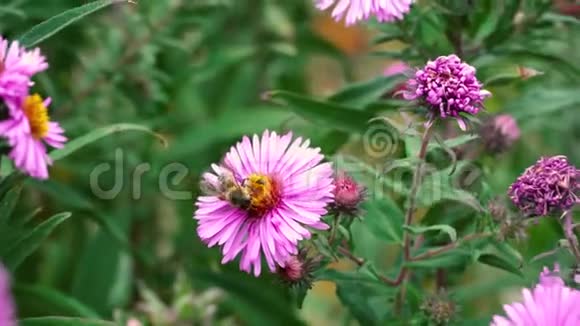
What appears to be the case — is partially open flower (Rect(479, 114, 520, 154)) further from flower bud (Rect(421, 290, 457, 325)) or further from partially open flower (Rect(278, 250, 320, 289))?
partially open flower (Rect(278, 250, 320, 289))

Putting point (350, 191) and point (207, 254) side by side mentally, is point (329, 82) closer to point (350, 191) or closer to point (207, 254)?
point (207, 254)

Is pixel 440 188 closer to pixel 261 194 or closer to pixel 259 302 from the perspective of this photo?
pixel 261 194

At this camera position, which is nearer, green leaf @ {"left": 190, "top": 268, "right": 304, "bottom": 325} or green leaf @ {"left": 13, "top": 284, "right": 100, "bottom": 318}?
green leaf @ {"left": 13, "top": 284, "right": 100, "bottom": 318}

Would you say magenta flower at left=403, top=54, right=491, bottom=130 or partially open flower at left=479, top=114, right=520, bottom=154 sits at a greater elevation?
partially open flower at left=479, top=114, right=520, bottom=154

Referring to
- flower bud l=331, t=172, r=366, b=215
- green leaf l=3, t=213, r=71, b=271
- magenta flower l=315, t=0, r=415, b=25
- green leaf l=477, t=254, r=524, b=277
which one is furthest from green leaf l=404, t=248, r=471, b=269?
green leaf l=3, t=213, r=71, b=271

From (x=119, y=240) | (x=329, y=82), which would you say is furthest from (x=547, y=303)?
(x=329, y=82)

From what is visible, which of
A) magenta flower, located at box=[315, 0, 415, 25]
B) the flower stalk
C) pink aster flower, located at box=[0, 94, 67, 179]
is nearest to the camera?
pink aster flower, located at box=[0, 94, 67, 179]

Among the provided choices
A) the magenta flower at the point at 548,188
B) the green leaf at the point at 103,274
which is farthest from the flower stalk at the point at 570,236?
the green leaf at the point at 103,274
